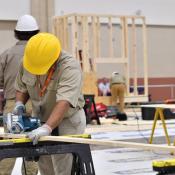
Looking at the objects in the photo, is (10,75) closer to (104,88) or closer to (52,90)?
(52,90)

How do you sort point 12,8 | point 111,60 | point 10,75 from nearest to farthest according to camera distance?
point 10,75 < point 111,60 < point 12,8

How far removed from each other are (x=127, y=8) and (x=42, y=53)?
18930 mm

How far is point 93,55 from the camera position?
16500 mm

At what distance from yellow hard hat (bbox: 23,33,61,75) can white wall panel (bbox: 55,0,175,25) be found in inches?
674

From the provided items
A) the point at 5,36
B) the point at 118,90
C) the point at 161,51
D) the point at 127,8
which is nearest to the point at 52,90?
the point at 118,90

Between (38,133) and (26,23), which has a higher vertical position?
(26,23)

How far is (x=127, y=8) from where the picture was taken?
22641 mm

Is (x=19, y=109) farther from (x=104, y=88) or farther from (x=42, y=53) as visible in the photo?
(x=104, y=88)

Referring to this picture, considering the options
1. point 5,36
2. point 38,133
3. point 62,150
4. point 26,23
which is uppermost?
point 26,23

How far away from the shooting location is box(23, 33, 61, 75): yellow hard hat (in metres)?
4.04

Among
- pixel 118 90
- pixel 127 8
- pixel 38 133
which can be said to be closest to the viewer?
pixel 38 133

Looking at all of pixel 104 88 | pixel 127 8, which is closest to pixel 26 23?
pixel 104 88

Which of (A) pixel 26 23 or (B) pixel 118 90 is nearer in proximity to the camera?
(A) pixel 26 23

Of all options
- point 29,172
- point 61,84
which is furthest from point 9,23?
point 61,84
